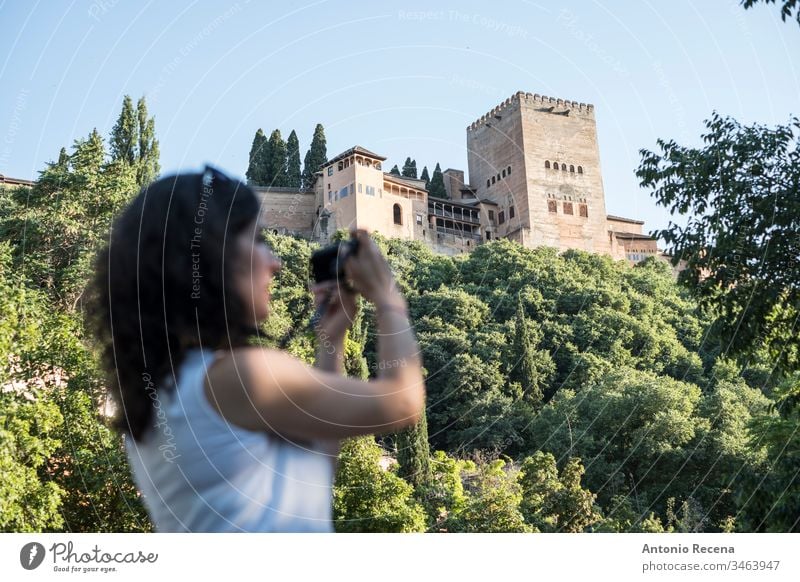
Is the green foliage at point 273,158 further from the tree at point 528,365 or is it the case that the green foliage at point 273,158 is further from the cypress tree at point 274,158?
the tree at point 528,365

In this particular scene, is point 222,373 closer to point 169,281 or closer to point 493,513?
point 169,281

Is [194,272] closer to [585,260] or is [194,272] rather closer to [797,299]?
[797,299]

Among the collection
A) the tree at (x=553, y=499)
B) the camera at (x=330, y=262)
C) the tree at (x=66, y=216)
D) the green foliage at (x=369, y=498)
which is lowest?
the tree at (x=553, y=499)
